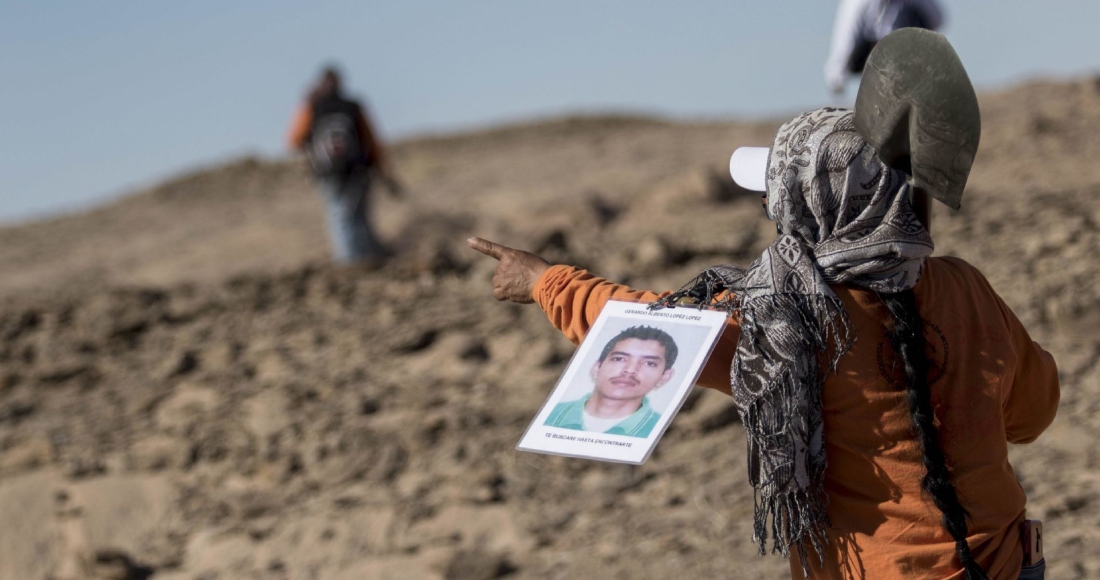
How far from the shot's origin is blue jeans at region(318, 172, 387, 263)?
8.49 metres

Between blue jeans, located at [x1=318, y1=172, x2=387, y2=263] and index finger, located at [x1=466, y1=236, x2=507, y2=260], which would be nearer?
index finger, located at [x1=466, y1=236, x2=507, y2=260]

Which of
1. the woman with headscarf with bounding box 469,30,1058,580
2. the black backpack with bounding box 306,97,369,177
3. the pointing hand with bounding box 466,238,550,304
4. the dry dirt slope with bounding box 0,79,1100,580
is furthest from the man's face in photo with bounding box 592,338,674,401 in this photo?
the black backpack with bounding box 306,97,369,177

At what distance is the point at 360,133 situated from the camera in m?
8.44

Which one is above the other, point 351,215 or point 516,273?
point 516,273

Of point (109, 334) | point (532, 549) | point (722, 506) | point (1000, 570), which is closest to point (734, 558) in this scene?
point (722, 506)

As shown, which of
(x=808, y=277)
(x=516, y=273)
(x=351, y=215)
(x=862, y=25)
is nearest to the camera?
(x=808, y=277)

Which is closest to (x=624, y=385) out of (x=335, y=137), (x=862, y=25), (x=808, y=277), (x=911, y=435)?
(x=808, y=277)

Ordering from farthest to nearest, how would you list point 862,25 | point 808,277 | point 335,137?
point 335,137
point 862,25
point 808,277

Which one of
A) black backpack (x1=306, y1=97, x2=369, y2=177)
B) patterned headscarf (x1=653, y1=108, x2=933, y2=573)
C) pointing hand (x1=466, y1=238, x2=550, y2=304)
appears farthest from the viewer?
black backpack (x1=306, y1=97, x2=369, y2=177)

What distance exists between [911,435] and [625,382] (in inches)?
17.8

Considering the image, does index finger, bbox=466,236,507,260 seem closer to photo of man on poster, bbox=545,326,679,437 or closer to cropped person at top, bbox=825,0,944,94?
photo of man on poster, bbox=545,326,679,437

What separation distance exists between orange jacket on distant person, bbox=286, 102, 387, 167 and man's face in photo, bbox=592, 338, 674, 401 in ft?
21.9

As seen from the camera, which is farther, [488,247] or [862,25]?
[862,25]

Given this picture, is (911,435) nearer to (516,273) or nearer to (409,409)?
(516,273)
